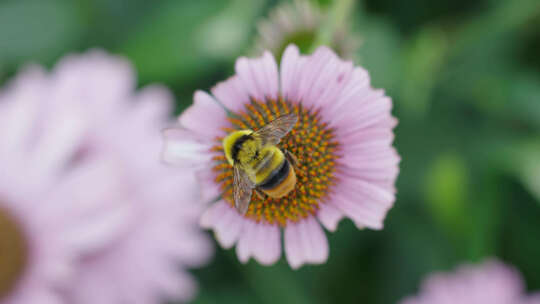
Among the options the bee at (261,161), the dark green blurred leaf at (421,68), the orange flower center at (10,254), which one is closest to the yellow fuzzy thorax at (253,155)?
the bee at (261,161)

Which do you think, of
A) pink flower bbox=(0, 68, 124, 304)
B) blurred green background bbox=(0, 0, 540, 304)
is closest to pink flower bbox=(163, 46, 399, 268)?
blurred green background bbox=(0, 0, 540, 304)

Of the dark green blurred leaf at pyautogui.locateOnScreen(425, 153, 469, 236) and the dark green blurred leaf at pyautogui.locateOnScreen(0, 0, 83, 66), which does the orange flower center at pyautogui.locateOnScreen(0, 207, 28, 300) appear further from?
the dark green blurred leaf at pyautogui.locateOnScreen(425, 153, 469, 236)

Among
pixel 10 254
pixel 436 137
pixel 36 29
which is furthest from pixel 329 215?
pixel 36 29

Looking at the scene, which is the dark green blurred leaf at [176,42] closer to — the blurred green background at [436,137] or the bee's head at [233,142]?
the blurred green background at [436,137]

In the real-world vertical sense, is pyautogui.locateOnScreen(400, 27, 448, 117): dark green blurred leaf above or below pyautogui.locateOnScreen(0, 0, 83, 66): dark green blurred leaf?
below

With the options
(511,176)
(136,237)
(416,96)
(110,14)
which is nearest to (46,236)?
(136,237)

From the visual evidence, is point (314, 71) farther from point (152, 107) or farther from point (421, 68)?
point (152, 107)

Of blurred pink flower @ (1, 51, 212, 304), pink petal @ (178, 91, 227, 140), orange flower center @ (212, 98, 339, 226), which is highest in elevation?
blurred pink flower @ (1, 51, 212, 304)
